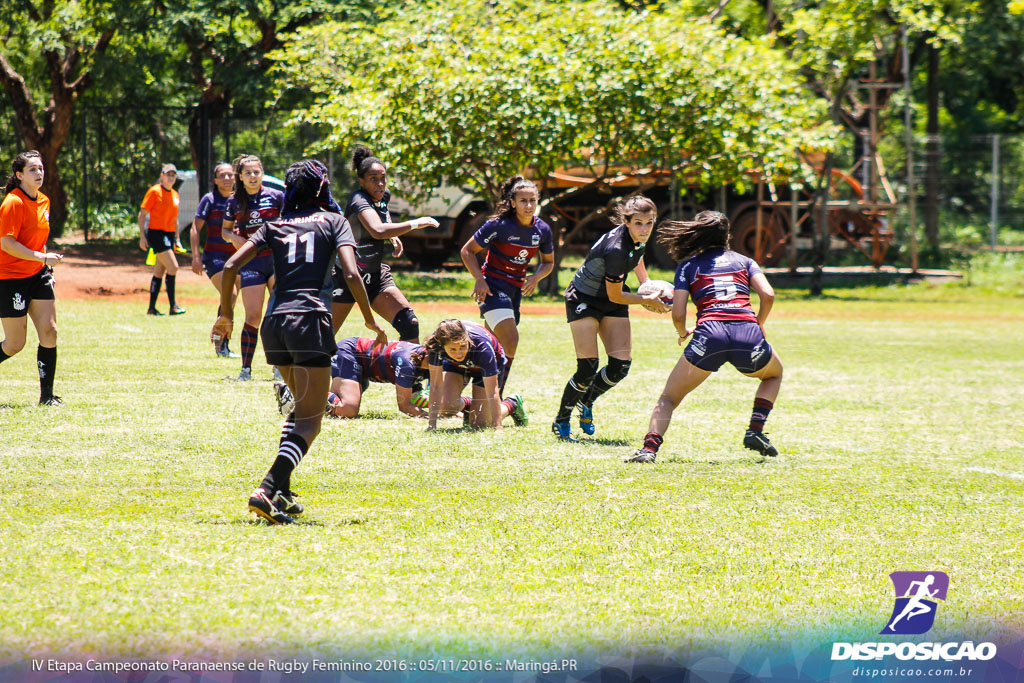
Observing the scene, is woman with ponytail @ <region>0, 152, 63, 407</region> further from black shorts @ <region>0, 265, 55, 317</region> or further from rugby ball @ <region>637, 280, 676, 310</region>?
rugby ball @ <region>637, 280, 676, 310</region>

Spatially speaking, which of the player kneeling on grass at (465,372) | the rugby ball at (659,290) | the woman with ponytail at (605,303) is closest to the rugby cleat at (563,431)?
the woman with ponytail at (605,303)

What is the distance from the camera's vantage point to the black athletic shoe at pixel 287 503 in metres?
5.61

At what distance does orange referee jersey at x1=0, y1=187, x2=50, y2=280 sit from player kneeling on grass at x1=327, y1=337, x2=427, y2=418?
242 centimetres

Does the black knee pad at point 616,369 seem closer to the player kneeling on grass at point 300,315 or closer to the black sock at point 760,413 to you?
the black sock at point 760,413

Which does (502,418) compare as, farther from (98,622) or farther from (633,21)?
(633,21)

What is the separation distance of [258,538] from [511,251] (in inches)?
155

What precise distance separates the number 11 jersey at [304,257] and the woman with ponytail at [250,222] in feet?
15.6

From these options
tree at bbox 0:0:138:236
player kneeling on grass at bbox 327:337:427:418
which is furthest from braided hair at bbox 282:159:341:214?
tree at bbox 0:0:138:236

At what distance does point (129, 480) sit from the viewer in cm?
656

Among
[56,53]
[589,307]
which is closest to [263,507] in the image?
[589,307]

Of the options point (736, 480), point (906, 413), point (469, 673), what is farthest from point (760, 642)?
point (906, 413)

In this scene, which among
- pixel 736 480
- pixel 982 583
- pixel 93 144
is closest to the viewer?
pixel 982 583

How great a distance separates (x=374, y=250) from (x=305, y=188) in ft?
11.8

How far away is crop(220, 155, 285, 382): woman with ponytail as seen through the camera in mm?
10617
